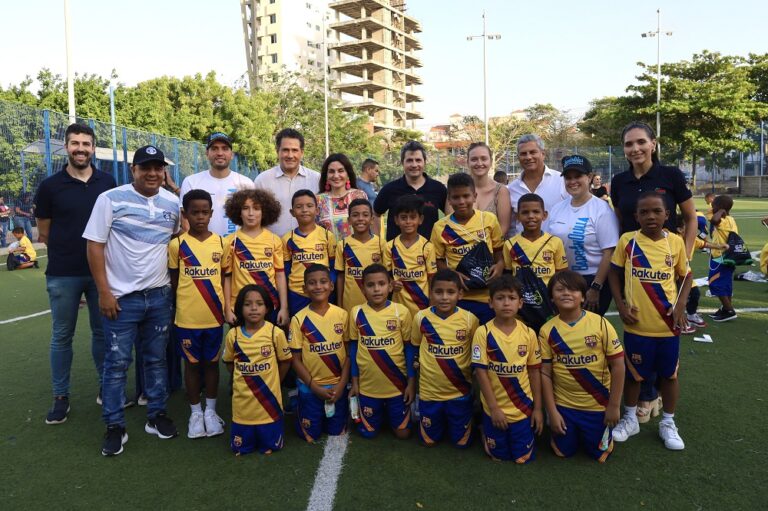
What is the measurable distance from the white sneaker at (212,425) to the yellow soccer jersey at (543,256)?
7.79 ft

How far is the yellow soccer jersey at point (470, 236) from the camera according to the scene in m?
4.02

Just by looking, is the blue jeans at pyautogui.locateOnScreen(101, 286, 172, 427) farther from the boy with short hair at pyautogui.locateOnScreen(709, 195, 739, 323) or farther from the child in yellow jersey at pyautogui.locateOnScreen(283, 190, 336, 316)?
the boy with short hair at pyautogui.locateOnScreen(709, 195, 739, 323)

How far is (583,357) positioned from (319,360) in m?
1.77

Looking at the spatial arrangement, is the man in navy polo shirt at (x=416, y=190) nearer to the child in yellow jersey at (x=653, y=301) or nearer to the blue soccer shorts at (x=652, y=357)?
the child in yellow jersey at (x=653, y=301)

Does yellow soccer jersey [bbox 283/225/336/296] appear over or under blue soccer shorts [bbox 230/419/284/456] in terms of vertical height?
over

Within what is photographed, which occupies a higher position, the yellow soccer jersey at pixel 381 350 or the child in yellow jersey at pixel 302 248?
the child in yellow jersey at pixel 302 248

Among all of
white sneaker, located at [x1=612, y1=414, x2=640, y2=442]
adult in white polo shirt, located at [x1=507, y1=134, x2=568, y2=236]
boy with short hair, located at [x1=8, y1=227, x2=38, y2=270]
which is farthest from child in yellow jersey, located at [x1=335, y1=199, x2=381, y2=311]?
boy with short hair, located at [x1=8, y1=227, x2=38, y2=270]

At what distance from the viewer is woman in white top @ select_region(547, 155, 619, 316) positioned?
382 centimetres

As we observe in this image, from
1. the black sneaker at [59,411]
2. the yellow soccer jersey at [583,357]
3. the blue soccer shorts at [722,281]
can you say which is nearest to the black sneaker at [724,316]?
the blue soccer shorts at [722,281]

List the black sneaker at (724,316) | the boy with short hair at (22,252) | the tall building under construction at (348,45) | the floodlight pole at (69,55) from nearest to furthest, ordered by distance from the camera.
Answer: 1. the black sneaker at (724,316)
2. the boy with short hair at (22,252)
3. the floodlight pole at (69,55)
4. the tall building under construction at (348,45)

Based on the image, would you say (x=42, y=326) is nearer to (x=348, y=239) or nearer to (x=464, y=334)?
(x=348, y=239)

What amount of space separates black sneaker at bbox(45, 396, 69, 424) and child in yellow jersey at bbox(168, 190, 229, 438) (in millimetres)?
1113

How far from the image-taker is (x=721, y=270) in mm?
6883

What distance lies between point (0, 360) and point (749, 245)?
1470 cm
